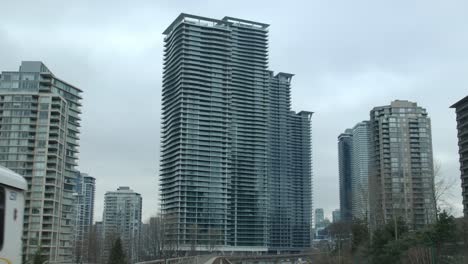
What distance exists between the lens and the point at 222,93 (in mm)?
189125

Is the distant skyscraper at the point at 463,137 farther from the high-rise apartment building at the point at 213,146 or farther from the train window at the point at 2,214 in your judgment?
the train window at the point at 2,214

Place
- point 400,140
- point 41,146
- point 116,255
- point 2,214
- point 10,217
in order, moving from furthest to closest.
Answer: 1. point 400,140
2. point 41,146
3. point 116,255
4. point 10,217
5. point 2,214

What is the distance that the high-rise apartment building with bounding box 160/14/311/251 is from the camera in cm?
17250

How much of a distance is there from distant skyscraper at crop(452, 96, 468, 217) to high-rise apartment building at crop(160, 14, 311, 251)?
2956 inches

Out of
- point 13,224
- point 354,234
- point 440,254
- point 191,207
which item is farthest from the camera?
point 191,207

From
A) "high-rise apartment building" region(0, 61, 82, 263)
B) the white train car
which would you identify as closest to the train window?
the white train car

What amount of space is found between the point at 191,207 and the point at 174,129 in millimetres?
26226

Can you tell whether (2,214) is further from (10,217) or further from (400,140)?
(400,140)

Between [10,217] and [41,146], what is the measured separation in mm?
122863

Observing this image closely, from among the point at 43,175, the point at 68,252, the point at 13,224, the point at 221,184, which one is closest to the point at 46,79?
the point at 43,175

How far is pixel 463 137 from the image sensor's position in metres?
116

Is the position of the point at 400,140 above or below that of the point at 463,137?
above

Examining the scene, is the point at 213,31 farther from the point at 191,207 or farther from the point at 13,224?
the point at 13,224

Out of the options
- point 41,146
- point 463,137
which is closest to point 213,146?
point 41,146
